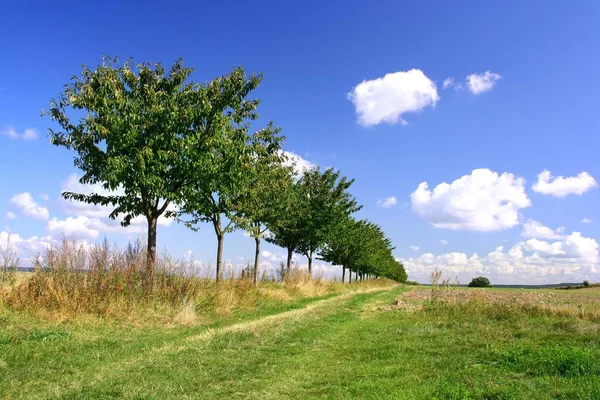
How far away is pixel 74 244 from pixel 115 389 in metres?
7.38

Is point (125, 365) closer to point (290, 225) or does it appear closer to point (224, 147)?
point (224, 147)

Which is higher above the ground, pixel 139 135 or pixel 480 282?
pixel 139 135

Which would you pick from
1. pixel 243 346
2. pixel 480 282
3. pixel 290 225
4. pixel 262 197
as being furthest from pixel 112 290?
pixel 480 282

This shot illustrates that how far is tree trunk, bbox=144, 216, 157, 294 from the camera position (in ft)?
41.6

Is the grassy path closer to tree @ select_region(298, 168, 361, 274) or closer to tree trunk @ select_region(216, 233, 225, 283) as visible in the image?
tree trunk @ select_region(216, 233, 225, 283)

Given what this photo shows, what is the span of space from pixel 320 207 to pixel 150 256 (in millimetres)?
17115

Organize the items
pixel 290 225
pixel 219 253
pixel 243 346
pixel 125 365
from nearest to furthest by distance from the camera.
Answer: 1. pixel 125 365
2. pixel 243 346
3. pixel 219 253
4. pixel 290 225

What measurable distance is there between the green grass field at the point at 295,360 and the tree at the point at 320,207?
16.9m

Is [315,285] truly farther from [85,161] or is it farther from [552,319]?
[85,161]

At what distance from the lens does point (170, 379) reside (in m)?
6.15

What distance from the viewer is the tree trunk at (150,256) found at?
41.6 feet

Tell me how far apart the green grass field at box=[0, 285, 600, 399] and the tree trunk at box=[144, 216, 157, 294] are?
2.18m

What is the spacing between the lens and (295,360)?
754 centimetres

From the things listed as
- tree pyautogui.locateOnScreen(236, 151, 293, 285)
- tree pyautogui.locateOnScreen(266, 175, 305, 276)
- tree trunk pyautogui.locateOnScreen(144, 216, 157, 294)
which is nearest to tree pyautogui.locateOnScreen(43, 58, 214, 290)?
tree trunk pyautogui.locateOnScreen(144, 216, 157, 294)
